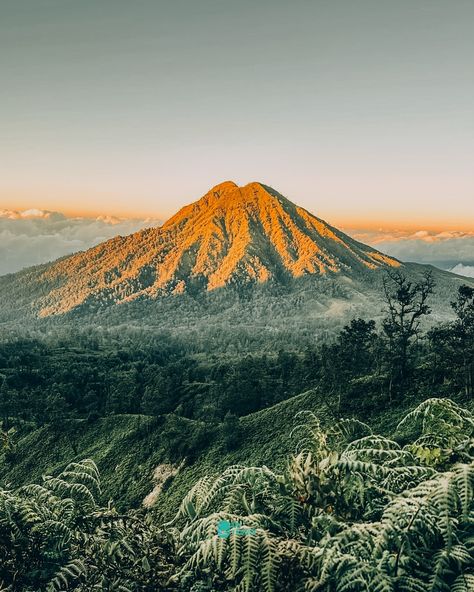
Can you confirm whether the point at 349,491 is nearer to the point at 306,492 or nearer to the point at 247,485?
the point at 306,492

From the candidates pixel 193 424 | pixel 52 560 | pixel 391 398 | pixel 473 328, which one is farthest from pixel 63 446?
pixel 52 560

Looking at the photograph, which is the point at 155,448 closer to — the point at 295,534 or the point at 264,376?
the point at 264,376

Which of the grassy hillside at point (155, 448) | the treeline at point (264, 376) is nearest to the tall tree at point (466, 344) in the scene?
the treeline at point (264, 376)

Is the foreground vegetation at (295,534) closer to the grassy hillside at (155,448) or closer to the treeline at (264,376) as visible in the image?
the treeline at (264,376)

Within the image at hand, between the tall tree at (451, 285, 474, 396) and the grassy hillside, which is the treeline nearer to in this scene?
the tall tree at (451, 285, 474, 396)

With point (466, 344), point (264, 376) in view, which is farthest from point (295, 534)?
point (264, 376)
